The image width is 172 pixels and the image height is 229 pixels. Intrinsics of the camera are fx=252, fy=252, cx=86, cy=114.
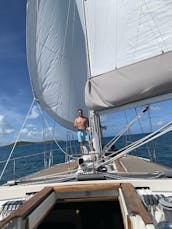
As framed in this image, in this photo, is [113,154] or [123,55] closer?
[113,154]

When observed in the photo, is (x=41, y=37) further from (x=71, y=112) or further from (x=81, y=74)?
(x=71, y=112)

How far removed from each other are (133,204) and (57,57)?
191 inches

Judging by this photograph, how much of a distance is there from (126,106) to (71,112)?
3243 mm

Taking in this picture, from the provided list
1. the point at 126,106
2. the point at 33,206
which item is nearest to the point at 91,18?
the point at 126,106

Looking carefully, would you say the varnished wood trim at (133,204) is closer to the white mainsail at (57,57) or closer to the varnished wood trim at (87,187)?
the varnished wood trim at (87,187)

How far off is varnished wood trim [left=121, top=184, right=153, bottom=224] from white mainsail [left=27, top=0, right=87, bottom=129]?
348cm

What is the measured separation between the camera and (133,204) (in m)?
1.71

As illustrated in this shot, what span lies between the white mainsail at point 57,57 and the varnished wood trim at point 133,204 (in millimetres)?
3480

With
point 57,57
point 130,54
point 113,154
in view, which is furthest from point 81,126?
point 130,54

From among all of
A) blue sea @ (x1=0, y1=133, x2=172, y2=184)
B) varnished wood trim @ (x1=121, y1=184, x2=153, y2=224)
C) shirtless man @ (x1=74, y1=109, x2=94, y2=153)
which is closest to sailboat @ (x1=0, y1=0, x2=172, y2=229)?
varnished wood trim @ (x1=121, y1=184, x2=153, y2=224)

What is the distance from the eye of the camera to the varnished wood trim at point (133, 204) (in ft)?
4.71

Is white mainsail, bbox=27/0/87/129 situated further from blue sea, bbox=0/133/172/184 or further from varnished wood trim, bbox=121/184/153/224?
varnished wood trim, bbox=121/184/153/224

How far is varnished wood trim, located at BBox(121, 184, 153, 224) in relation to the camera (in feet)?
4.71

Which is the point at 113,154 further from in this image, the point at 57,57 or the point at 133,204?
the point at 57,57
